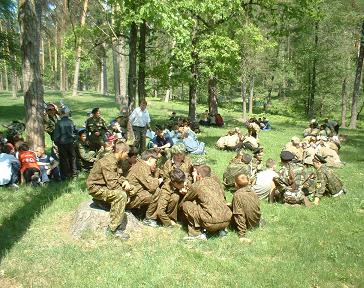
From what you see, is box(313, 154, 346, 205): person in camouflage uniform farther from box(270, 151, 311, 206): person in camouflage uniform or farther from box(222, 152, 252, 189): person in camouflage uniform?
box(222, 152, 252, 189): person in camouflage uniform

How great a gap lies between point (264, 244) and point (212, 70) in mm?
12653

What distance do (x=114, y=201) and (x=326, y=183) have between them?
5990mm

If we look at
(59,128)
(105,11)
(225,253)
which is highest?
(105,11)

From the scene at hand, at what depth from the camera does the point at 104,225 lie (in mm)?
7543

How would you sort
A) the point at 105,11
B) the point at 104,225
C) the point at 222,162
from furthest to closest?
1. the point at 105,11
2. the point at 222,162
3. the point at 104,225

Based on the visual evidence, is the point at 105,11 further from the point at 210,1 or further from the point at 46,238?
the point at 46,238

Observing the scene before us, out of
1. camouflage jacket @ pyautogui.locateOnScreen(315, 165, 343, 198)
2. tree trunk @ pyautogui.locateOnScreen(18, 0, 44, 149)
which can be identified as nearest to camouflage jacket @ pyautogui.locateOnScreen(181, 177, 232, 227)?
camouflage jacket @ pyautogui.locateOnScreen(315, 165, 343, 198)

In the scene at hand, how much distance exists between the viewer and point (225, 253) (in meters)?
7.05

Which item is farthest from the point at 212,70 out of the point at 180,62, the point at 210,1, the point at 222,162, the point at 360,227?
the point at 360,227

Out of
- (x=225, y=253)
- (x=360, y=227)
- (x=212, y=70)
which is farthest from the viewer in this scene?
(x=212, y=70)

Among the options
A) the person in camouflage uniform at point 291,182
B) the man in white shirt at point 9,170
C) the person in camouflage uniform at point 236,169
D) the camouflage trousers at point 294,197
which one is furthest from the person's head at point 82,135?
the camouflage trousers at point 294,197

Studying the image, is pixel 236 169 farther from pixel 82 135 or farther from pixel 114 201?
pixel 82 135

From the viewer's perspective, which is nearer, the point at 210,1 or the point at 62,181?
the point at 62,181

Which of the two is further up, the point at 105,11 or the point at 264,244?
the point at 105,11
